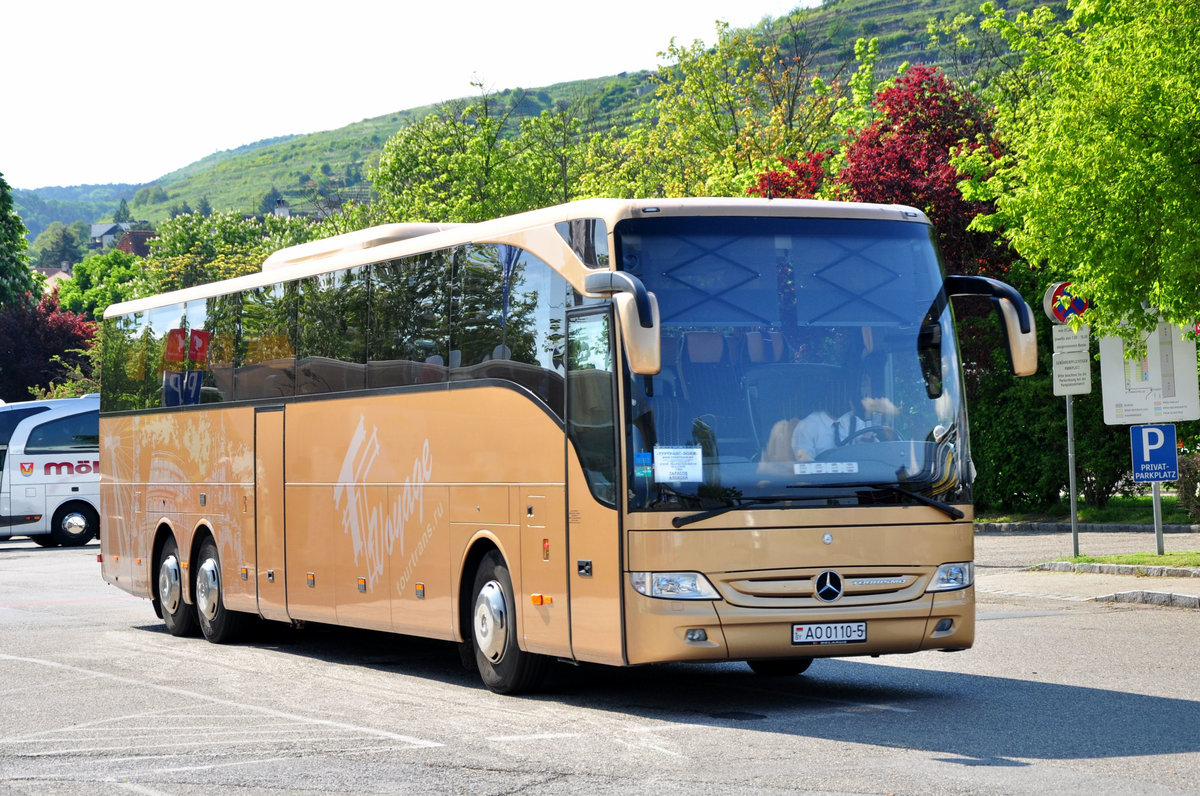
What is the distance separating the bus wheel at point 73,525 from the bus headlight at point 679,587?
96.3 feet

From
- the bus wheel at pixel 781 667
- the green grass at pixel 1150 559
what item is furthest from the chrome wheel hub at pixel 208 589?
the green grass at pixel 1150 559

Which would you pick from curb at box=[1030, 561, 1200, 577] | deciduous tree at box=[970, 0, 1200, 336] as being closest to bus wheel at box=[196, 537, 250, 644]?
deciduous tree at box=[970, 0, 1200, 336]

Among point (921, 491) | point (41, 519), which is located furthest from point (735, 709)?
point (41, 519)

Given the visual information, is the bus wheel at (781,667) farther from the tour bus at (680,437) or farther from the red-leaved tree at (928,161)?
the red-leaved tree at (928,161)

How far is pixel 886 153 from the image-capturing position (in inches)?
1281

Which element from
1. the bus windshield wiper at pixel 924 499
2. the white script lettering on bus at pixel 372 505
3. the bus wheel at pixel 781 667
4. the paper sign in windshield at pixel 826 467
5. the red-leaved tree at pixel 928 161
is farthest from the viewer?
the red-leaved tree at pixel 928 161

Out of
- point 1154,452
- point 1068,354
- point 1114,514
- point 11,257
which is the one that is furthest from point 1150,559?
point 11,257

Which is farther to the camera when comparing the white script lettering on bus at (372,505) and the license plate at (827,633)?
the white script lettering on bus at (372,505)

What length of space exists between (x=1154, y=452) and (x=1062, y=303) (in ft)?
7.04

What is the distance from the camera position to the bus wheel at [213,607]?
16875 millimetres

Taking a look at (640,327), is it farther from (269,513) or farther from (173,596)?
(173,596)

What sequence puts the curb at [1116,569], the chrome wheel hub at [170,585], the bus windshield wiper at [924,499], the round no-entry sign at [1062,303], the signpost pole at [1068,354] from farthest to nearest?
1. the signpost pole at [1068,354]
2. the round no-entry sign at [1062,303]
3. the curb at [1116,569]
4. the chrome wheel hub at [170,585]
5. the bus windshield wiper at [924,499]

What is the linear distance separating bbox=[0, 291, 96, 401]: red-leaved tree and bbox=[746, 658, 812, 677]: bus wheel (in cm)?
6021

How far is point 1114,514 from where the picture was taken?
29.0 meters
